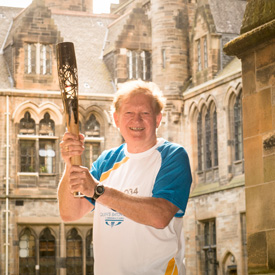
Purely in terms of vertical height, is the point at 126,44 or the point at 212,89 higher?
the point at 126,44

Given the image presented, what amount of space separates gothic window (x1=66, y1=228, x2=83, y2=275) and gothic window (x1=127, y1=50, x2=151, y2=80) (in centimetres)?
598

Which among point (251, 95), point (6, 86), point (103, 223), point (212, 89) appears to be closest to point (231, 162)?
point (212, 89)

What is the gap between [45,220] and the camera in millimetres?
27547

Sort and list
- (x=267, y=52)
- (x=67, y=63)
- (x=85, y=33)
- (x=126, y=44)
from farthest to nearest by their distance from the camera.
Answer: (x=85, y=33) < (x=126, y=44) < (x=267, y=52) < (x=67, y=63)

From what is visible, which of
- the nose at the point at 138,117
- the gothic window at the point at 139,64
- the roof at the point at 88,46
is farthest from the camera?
the gothic window at the point at 139,64

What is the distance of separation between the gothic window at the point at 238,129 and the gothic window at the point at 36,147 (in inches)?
244

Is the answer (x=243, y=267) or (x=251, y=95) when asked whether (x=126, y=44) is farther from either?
(x=251, y=95)

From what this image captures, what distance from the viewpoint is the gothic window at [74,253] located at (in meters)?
27.6

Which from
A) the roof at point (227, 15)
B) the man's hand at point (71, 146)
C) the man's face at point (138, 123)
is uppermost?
the roof at point (227, 15)

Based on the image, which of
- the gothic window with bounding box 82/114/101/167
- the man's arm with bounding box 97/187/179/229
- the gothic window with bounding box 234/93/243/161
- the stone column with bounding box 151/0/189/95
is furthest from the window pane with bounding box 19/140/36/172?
the man's arm with bounding box 97/187/179/229

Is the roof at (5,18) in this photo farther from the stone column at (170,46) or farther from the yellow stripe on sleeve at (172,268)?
the yellow stripe on sleeve at (172,268)

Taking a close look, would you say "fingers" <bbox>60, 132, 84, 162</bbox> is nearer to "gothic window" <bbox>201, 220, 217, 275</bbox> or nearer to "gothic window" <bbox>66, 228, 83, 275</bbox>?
"gothic window" <bbox>201, 220, 217, 275</bbox>

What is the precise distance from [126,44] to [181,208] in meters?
26.1

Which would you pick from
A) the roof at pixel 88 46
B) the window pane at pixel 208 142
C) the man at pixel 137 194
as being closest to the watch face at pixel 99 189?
the man at pixel 137 194
